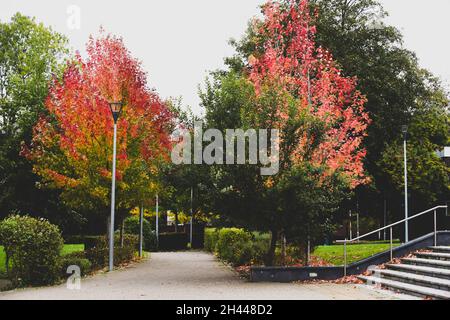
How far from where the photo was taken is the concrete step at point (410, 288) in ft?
43.4

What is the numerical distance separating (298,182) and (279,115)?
219cm

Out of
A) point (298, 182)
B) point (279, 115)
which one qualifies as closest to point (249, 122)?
point (279, 115)

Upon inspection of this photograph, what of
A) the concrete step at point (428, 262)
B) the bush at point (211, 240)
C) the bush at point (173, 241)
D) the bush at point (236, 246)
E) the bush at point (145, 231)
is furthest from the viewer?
the bush at point (173, 241)

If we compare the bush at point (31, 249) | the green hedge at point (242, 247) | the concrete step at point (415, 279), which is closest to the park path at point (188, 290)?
the bush at point (31, 249)

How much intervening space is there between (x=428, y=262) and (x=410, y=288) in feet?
7.61

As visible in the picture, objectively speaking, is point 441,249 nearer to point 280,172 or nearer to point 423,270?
point 423,270

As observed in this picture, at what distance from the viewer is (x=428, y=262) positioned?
16.5 m

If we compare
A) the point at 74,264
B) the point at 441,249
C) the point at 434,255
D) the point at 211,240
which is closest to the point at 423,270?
the point at 434,255

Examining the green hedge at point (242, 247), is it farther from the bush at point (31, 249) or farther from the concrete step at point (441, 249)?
the bush at point (31, 249)

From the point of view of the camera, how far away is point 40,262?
54.9ft

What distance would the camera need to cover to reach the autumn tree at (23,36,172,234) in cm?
2303

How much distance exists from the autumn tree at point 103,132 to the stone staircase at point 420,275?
9.13 metres

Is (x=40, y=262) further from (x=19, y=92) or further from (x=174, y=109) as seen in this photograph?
(x=19, y=92)

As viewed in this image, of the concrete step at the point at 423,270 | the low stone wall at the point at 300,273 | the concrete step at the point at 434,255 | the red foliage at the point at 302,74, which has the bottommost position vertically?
the low stone wall at the point at 300,273
